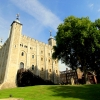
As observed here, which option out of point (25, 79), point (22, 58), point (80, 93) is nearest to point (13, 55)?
point (22, 58)

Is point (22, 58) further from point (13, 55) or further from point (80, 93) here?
point (80, 93)

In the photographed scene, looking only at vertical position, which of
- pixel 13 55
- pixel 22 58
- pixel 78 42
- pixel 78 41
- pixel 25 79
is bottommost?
pixel 25 79

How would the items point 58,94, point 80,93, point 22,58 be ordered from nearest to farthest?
point 58,94 → point 80,93 → point 22,58

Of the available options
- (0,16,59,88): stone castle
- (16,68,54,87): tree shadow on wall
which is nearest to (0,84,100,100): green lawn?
(16,68,54,87): tree shadow on wall

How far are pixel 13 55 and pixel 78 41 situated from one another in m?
20.1

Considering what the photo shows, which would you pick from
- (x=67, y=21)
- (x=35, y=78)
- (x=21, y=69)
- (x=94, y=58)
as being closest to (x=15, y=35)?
(x=21, y=69)

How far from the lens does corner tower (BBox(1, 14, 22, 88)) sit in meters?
36.1

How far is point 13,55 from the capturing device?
40.2 metres

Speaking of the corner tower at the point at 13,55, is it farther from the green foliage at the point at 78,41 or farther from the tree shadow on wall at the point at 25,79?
the green foliage at the point at 78,41

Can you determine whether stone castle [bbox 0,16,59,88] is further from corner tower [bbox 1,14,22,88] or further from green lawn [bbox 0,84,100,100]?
green lawn [bbox 0,84,100,100]

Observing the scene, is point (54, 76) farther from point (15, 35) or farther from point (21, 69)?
point (15, 35)

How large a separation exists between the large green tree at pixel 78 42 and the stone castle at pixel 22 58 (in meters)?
11.5

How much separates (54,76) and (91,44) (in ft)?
75.7

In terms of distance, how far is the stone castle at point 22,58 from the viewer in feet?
124
